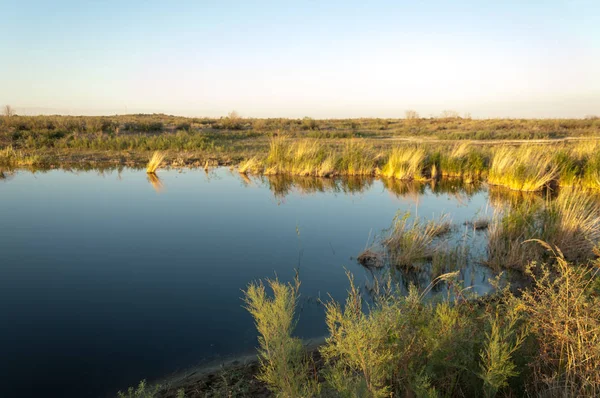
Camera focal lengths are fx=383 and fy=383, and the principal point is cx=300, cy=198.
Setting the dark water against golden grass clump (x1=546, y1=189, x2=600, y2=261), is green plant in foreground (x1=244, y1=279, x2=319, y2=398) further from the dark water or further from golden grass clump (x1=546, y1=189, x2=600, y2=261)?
golden grass clump (x1=546, y1=189, x2=600, y2=261)

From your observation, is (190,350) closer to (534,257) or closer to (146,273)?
(146,273)

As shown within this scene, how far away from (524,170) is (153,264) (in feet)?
34.7

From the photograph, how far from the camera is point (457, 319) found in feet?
9.59

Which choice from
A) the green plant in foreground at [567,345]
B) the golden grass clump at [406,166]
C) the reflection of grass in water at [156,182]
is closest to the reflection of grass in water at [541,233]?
the green plant in foreground at [567,345]

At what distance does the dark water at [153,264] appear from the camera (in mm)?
3887

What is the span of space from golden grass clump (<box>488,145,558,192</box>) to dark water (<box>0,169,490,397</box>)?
3.59 ft

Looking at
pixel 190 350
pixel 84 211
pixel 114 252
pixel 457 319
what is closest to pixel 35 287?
pixel 114 252

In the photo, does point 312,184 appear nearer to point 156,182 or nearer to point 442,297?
point 156,182

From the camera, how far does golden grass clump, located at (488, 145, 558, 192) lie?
11.2 m

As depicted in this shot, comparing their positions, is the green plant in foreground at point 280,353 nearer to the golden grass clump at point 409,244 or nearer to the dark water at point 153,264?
the dark water at point 153,264

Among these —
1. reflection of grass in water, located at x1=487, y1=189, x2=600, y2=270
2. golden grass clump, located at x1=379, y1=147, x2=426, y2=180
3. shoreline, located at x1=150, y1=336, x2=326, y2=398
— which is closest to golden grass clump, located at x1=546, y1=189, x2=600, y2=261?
reflection of grass in water, located at x1=487, y1=189, x2=600, y2=270

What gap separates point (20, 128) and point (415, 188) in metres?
24.4

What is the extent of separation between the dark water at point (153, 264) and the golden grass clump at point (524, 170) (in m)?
1.09

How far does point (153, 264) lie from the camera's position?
6176 mm
